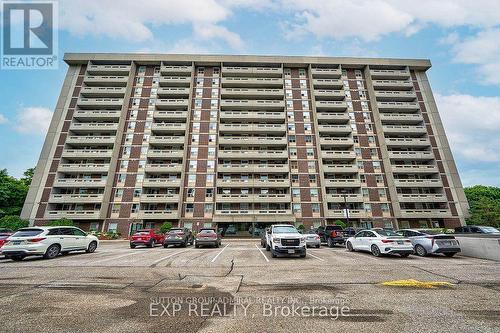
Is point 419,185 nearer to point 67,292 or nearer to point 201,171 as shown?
point 201,171

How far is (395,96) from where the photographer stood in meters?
45.7

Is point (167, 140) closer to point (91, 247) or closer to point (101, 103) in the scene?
point (101, 103)

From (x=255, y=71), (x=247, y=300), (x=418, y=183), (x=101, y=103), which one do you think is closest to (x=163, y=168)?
(x=101, y=103)

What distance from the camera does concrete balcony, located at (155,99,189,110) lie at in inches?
1724

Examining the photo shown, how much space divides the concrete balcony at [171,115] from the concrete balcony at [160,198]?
15.7 m

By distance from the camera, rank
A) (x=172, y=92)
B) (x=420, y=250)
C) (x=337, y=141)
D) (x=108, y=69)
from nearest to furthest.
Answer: (x=420, y=250) → (x=337, y=141) → (x=172, y=92) → (x=108, y=69)

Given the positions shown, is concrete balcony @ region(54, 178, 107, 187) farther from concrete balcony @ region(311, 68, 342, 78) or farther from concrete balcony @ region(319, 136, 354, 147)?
concrete balcony @ region(311, 68, 342, 78)

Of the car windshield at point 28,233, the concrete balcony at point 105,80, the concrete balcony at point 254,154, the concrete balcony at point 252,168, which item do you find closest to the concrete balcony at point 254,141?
the concrete balcony at point 254,154

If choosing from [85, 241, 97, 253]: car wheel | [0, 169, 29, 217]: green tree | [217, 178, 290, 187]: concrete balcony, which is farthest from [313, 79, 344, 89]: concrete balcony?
[0, 169, 29, 217]: green tree

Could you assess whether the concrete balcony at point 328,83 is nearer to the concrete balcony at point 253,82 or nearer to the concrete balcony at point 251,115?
the concrete balcony at point 253,82

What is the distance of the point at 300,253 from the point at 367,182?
34.5 m

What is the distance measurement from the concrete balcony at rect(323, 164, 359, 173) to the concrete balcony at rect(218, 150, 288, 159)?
7.90 meters

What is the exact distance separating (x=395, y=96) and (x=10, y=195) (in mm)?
76335

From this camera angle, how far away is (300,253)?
11570 millimetres
